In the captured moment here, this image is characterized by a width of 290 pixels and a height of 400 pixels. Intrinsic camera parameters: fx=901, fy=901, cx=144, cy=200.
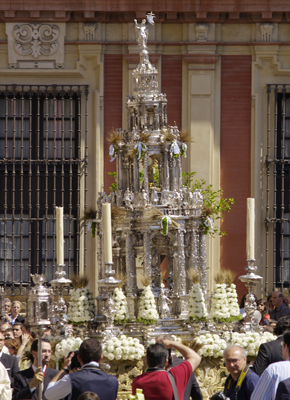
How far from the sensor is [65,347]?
29.2 feet

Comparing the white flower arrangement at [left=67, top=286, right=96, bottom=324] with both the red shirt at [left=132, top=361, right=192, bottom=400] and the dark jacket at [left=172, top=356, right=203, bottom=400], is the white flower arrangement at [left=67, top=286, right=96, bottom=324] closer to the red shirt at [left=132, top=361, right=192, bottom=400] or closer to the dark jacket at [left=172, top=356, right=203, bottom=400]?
the dark jacket at [left=172, top=356, right=203, bottom=400]

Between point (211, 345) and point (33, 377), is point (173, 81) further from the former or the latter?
point (33, 377)

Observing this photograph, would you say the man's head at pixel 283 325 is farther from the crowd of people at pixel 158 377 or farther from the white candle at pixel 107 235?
the white candle at pixel 107 235

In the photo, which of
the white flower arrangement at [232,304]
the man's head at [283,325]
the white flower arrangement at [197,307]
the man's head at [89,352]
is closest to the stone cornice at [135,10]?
the white flower arrangement at [232,304]

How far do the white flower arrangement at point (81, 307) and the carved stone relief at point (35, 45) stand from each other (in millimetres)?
7154

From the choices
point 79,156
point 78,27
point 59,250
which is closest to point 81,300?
point 59,250

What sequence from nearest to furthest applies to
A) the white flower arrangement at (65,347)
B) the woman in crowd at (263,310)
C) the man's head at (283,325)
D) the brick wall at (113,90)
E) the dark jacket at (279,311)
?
the man's head at (283,325) → the white flower arrangement at (65,347) → the dark jacket at (279,311) → the woman in crowd at (263,310) → the brick wall at (113,90)

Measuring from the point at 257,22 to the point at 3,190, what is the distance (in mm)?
5461

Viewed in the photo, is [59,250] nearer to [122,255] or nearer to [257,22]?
[122,255]

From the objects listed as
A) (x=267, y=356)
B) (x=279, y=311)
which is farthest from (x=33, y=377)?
(x=279, y=311)

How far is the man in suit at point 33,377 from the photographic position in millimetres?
6809

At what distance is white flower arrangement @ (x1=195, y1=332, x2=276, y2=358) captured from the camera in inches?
355

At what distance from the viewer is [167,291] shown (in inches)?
404

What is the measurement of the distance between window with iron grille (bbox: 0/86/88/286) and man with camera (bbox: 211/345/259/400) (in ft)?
31.2
